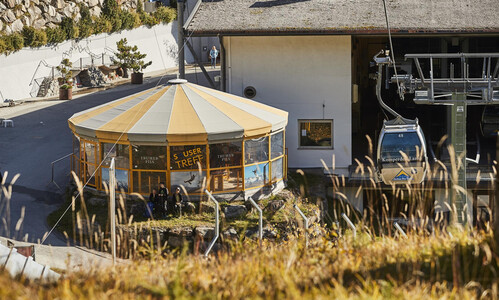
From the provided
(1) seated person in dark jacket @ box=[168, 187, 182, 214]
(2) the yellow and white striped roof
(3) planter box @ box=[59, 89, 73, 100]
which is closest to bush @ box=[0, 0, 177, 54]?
(3) planter box @ box=[59, 89, 73, 100]

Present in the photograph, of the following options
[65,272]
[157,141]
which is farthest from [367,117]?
[65,272]

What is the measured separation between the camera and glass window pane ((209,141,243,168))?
75.9ft

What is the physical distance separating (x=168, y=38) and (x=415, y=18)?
24.8m

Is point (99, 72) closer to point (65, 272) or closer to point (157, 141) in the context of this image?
point (157, 141)

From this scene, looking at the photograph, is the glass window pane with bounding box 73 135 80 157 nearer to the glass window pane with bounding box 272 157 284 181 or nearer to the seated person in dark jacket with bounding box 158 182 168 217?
the seated person in dark jacket with bounding box 158 182 168 217

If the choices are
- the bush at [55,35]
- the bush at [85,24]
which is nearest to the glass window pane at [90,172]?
the bush at [55,35]

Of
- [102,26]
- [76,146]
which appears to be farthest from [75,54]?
[76,146]

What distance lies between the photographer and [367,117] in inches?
1325

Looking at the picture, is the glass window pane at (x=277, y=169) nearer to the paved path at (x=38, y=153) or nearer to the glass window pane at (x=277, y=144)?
the glass window pane at (x=277, y=144)

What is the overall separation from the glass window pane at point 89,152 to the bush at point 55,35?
55.6 feet

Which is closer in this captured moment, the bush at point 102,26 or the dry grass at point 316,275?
the dry grass at point 316,275

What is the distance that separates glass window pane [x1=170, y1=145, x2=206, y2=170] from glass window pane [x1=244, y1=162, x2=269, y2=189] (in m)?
1.48

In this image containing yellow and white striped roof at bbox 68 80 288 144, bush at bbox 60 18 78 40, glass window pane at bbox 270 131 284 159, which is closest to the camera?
yellow and white striped roof at bbox 68 80 288 144

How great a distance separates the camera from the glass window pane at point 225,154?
2314 cm
